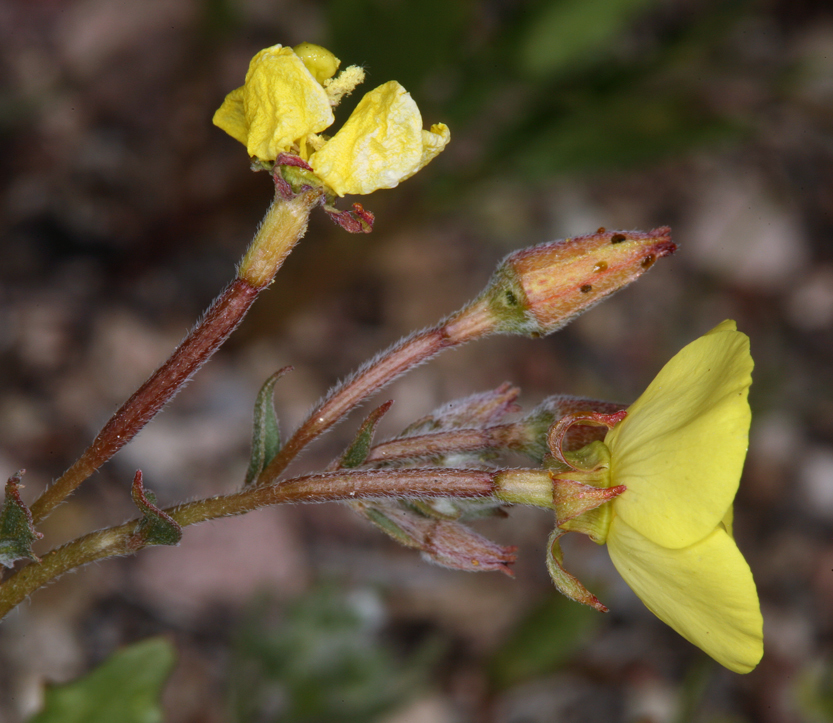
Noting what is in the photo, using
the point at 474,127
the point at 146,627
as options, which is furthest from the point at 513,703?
the point at 474,127

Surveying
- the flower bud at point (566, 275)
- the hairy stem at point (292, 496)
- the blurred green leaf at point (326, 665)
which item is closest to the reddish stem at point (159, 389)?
the hairy stem at point (292, 496)

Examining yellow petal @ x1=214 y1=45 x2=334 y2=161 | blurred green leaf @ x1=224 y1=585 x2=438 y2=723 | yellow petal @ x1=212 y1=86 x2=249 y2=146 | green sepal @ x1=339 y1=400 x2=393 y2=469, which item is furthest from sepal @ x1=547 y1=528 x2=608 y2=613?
blurred green leaf @ x1=224 y1=585 x2=438 y2=723

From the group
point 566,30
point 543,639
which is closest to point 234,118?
point 543,639

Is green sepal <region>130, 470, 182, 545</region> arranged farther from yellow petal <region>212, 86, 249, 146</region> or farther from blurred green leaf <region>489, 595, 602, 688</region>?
blurred green leaf <region>489, 595, 602, 688</region>

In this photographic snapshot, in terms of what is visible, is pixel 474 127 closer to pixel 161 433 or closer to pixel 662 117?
pixel 662 117

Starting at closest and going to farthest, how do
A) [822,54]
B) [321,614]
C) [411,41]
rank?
[321,614], [411,41], [822,54]

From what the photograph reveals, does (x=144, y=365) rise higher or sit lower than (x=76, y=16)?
lower

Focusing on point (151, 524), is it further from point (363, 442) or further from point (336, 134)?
point (336, 134)

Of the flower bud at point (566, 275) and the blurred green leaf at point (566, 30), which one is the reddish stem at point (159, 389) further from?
the blurred green leaf at point (566, 30)
